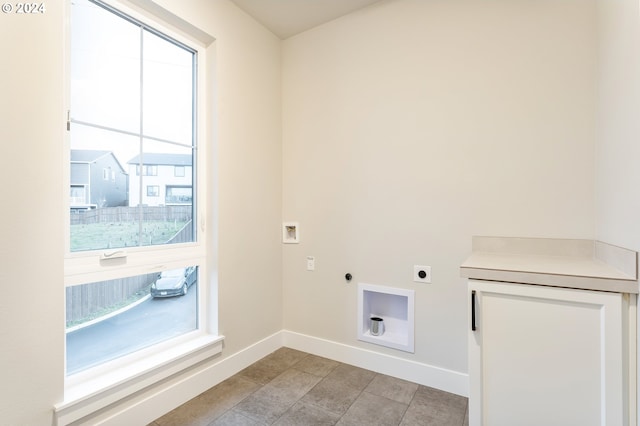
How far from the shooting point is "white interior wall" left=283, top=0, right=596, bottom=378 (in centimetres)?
167

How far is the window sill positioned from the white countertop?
65.4 inches

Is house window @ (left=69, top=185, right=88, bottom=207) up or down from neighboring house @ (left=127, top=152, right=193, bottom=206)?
down

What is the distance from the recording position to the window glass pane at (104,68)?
4.93 feet

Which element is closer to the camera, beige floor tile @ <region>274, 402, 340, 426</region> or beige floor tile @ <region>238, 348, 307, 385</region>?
beige floor tile @ <region>274, 402, 340, 426</region>

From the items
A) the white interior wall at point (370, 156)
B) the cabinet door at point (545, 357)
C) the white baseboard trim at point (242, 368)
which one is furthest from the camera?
the white baseboard trim at point (242, 368)

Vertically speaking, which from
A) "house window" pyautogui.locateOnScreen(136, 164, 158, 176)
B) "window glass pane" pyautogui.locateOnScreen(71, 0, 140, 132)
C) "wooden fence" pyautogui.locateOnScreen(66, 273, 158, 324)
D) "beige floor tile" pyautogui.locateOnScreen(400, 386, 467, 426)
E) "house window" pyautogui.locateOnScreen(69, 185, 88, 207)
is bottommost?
"beige floor tile" pyautogui.locateOnScreen(400, 386, 467, 426)

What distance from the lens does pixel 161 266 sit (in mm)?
1854

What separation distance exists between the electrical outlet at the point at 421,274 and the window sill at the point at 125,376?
1.41m

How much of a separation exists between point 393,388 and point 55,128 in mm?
2360

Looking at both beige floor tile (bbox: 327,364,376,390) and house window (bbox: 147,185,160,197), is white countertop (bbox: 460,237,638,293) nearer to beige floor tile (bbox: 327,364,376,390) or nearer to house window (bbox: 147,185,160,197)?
beige floor tile (bbox: 327,364,376,390)

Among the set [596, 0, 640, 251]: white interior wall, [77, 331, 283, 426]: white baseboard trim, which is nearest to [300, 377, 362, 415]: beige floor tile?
[77, 331, 283, 426]: white baseboard trim

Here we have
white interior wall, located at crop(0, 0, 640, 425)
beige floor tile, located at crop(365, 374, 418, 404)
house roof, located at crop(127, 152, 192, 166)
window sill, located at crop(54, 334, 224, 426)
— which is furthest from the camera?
beige floor tile, located at crop(365, 374, 418, 404)

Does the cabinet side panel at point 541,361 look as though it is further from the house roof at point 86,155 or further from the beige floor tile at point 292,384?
the house roof at point 86,155

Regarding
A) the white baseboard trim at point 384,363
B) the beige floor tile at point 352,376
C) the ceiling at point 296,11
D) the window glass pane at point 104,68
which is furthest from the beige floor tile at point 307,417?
the ceiling at point 296,11
